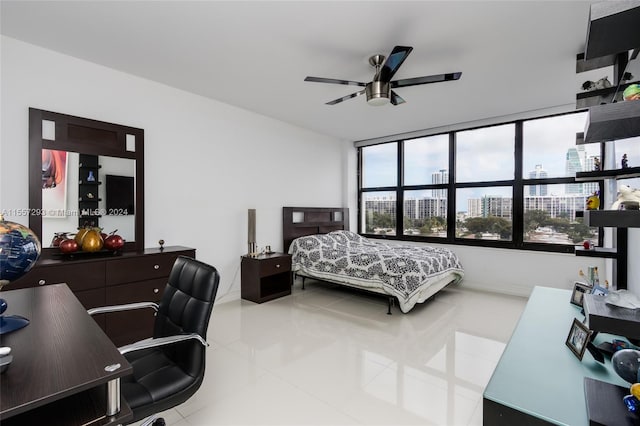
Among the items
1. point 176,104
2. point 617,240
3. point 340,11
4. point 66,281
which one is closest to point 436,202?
point 617,240

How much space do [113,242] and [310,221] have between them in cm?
305

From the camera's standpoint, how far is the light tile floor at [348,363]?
183 cm

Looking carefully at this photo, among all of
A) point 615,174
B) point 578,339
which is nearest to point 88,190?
point 578,339

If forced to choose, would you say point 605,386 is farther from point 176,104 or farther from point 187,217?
point 176,104

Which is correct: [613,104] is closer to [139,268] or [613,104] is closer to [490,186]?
[139,268]

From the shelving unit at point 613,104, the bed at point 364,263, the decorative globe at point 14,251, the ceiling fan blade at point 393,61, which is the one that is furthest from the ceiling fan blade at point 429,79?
the decorative globe at point 14,251

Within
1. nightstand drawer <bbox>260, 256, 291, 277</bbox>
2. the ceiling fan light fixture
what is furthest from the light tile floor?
the ceiling fan light fixture

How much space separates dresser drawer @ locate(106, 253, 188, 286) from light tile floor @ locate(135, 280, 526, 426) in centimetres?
82

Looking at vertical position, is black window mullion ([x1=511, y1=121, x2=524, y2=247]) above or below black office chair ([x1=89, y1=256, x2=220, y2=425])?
above

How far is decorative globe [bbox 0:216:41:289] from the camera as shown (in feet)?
3.51

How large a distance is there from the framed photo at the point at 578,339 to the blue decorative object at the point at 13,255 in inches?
89.6

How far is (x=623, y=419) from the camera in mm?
851

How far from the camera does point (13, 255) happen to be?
42.8 inches

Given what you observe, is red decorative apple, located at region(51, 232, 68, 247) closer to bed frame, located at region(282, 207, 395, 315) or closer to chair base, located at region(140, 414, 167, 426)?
chair base, located at region(140, 414, 167, 426)
